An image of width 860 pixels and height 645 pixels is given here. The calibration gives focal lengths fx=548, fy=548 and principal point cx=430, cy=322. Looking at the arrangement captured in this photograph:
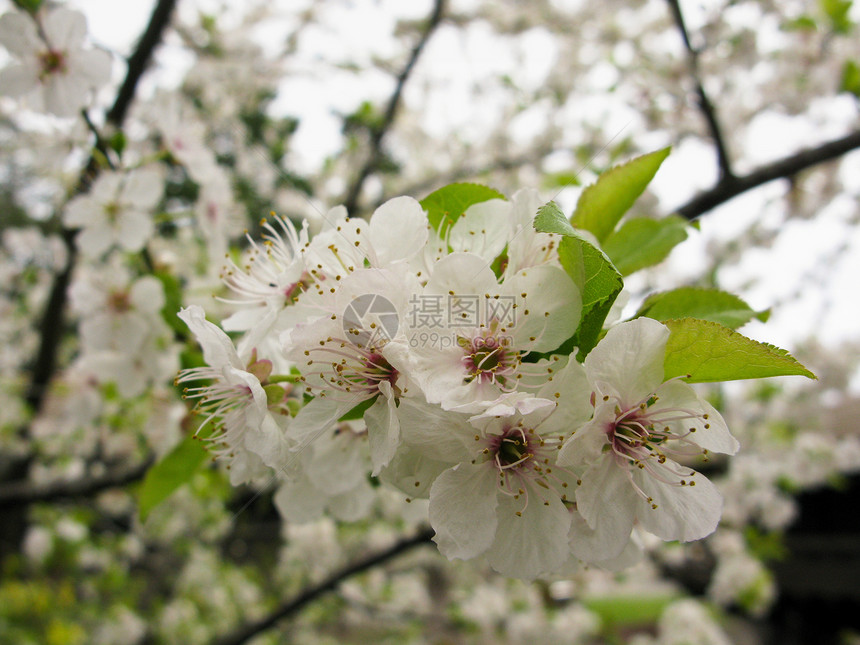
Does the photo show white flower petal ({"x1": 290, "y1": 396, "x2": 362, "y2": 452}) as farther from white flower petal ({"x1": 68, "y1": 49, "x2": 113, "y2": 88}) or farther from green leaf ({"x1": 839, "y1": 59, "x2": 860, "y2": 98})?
green leaf ({"x1": 839, "y1": 59, "x2": 860, "y2": 98})

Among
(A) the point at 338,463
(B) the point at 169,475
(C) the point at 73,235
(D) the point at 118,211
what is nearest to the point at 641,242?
(A) the point at 338,463

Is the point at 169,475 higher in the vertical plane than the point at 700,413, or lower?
lower

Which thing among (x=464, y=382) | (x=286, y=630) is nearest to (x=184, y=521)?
→ (x=286, y=630)

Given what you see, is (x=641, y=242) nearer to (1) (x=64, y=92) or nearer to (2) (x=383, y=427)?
(2) (x=383, y=427)

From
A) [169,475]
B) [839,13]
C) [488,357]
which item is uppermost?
[839,13]

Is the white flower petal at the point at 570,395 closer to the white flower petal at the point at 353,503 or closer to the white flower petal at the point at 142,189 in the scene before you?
the white flower petal at the point at 353,503

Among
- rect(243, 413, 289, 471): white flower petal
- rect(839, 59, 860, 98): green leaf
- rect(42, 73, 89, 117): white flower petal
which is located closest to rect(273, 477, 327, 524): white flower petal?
rect(243, 413, 289, 471): white flower petal

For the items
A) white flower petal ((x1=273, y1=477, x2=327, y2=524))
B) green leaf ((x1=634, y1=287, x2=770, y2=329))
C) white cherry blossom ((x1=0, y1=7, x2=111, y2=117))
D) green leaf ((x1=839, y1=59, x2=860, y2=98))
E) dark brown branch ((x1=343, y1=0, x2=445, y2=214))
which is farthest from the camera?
dark brown branch ((x1=343, y1=0, x2=445, y2=214))
